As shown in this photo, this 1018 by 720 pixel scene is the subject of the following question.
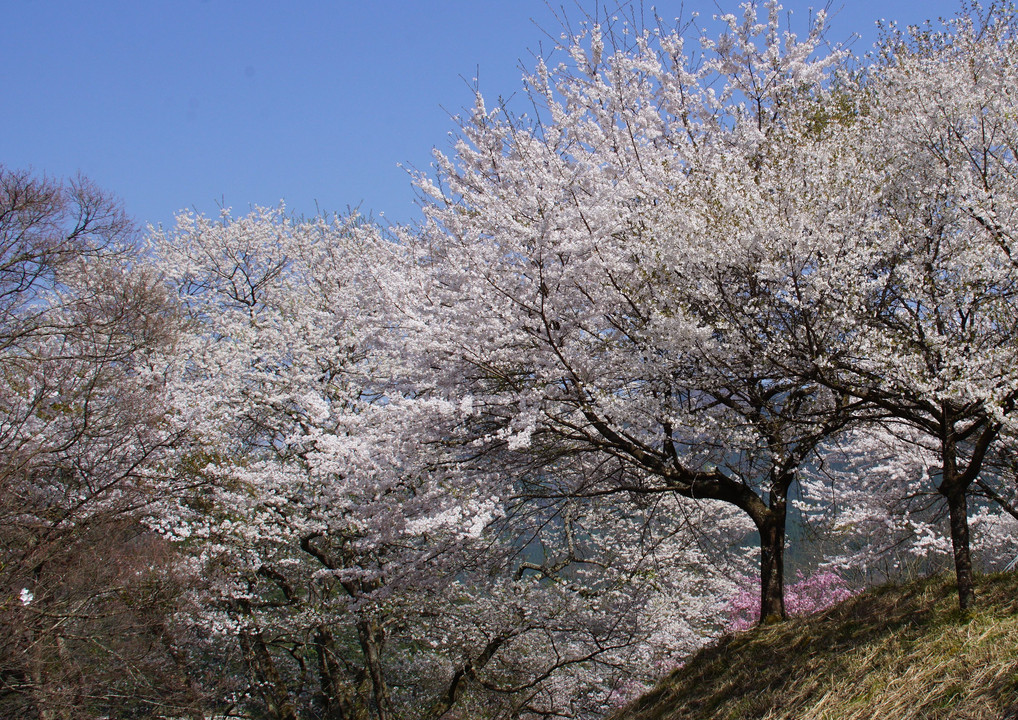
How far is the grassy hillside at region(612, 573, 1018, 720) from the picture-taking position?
3.40 m

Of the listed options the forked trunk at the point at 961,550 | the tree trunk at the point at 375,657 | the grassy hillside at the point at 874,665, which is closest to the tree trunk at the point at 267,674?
the tree trunk at the point at 375,657

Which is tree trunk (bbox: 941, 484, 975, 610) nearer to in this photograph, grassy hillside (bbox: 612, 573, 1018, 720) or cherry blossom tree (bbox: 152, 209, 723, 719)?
grassy hillside (bbox: 612, 573, 1018, 720)

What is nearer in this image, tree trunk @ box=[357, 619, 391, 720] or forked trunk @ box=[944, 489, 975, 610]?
forked trunk @ box=[944, 489, 975, 610]

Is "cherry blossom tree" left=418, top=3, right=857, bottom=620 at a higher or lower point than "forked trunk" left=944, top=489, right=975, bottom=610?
higher

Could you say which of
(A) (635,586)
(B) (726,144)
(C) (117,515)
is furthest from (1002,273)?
(C) (117,515)

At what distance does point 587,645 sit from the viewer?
10695mm

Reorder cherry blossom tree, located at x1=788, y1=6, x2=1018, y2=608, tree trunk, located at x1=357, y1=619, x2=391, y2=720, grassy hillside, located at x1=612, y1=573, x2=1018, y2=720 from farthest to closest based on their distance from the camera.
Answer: tree trunk, located at x1=357, y1=619, x2=391, y2=720 → cherry blossom tree, located at x1=788, y1=6, x2=1018, y2=608 → grassy hillside, located at x1=612, y1=573, x2=1018, y2=720

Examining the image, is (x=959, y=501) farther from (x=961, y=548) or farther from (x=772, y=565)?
(x=772, y=565)

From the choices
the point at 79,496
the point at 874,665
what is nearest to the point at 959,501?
the point at 874,665

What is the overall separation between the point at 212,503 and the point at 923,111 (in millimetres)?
9786

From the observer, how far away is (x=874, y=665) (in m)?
4.10

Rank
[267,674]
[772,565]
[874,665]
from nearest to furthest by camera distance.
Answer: [874,665]
[772,565]
[267,674]

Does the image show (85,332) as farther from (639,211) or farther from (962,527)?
(962,527)

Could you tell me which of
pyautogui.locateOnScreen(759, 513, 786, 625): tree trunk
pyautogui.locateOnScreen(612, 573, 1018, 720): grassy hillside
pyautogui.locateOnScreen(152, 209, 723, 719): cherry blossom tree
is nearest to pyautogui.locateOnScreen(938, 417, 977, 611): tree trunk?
pyautogui.locateOnScreen(612, 573, 1018, 720): grassy hillside
